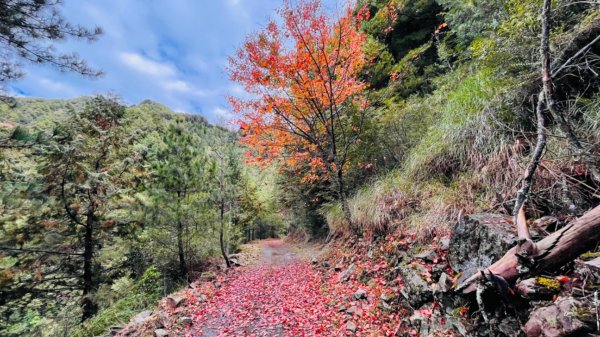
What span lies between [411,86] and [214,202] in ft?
31.4

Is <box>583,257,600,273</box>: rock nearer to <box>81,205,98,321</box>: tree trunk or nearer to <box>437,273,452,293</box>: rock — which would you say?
<box>437,273,452,293</box>: rock

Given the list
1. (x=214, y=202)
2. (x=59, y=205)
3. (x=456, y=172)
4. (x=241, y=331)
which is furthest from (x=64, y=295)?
(x=456, y=172)

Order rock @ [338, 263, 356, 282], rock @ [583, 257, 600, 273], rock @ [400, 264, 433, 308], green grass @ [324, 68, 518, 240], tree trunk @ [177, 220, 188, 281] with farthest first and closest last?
tree trunk @ [177, 220, 188, 281] < rock @ [338, 263, 356, 282] < green grass @ [324, 68, 518, 240] < rock @ [400, 264, 433, 308] < rock @ [583, 257, 600, 273]

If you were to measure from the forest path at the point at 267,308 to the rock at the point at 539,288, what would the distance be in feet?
10.3

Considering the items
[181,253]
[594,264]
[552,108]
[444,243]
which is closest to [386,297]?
[444,243]

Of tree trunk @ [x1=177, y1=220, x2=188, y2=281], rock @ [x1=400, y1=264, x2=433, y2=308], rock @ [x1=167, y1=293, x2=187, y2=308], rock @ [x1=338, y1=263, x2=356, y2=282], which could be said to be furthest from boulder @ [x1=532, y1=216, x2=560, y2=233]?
tree trunk @ [x1=177, y1=220, x2=188, y2=281]

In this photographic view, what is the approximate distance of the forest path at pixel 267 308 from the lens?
15.6 ft

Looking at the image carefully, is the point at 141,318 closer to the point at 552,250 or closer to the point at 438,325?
the point at 438,325

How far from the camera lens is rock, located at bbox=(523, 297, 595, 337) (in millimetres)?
1695

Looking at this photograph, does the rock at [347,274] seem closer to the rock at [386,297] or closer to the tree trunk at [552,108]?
the rock at [386,297]

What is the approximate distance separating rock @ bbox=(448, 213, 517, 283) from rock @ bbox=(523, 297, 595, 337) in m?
0.74

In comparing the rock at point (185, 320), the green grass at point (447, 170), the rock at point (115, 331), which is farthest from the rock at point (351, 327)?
the rock at point (115, 331)

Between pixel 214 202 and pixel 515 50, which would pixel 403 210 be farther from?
pixel 214 202

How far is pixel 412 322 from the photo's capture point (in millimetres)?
3227
